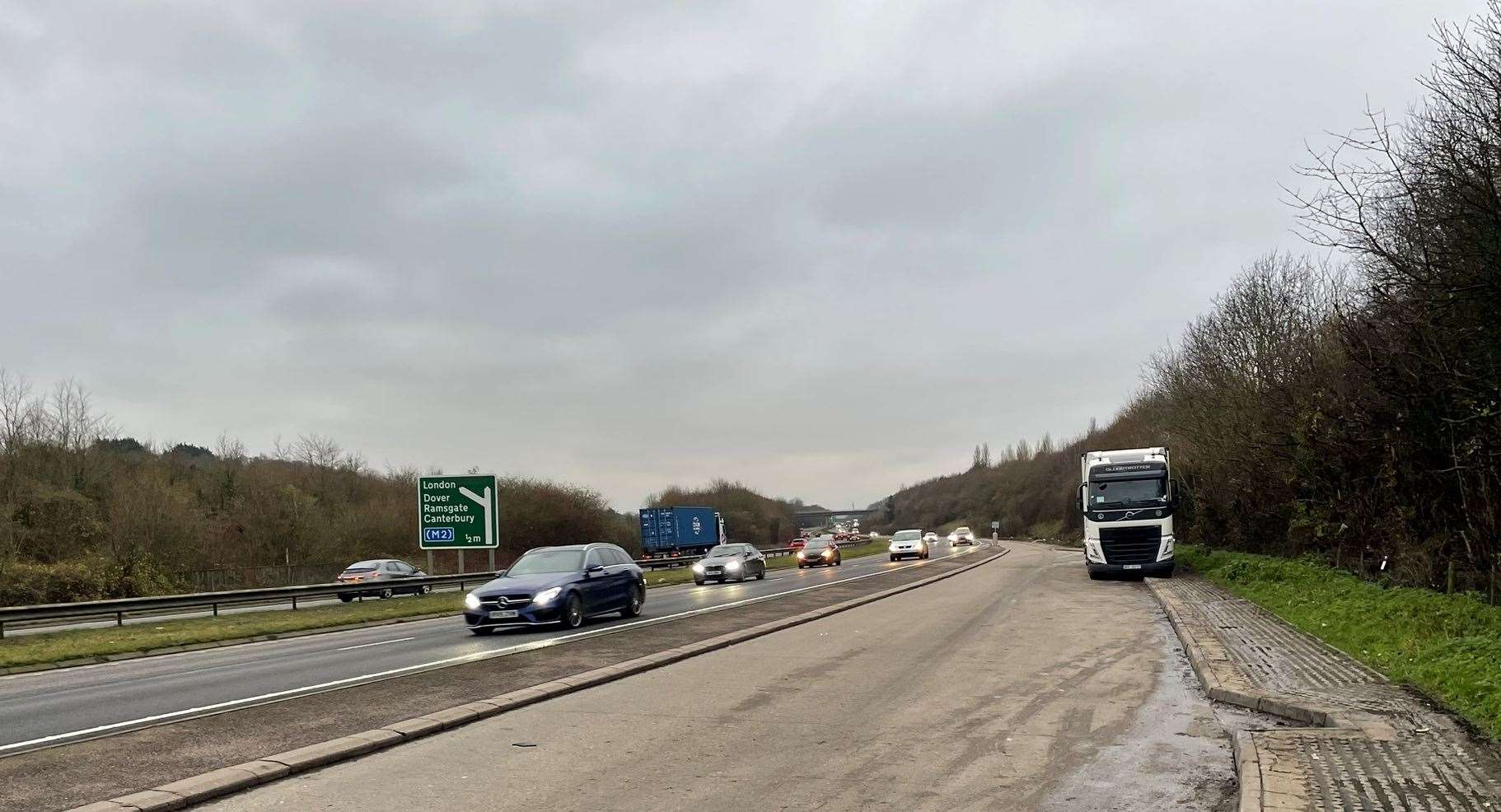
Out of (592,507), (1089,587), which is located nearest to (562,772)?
(1089,587)

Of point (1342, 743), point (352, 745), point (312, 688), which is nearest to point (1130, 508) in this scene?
point (1342, 743)

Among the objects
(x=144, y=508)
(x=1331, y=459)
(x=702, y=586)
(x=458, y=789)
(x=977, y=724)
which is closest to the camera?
(x=458, y=789)

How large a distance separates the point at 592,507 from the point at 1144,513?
52608 millimetres

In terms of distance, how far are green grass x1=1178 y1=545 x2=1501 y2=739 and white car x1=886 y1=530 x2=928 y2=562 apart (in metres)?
33.1

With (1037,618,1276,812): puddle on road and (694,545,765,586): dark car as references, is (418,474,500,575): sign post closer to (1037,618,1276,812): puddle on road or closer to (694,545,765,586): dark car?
(694,545,765,586): dark car

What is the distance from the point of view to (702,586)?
36438 mm

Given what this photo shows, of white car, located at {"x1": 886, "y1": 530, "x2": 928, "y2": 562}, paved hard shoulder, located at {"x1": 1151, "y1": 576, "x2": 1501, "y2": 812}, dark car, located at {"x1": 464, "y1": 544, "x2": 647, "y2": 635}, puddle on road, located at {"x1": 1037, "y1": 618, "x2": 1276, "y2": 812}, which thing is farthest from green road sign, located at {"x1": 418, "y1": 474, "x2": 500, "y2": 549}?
white car, located at {"x1": 886, "y1": 530, "x2": 928, "y2": 562}

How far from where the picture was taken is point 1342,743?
7172 millimetres

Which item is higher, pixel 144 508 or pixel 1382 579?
pixel 144 508

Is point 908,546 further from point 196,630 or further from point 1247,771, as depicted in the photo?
point 1247,771

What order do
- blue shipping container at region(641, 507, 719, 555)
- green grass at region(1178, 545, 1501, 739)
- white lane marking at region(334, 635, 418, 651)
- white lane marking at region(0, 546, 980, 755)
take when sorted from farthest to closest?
1. blue shipping container at region(641, 507, 719, 555)
2. white lane marking at region(334, 635, 418, 651)
3. white lane marking at region(0, 546, 980, 755)
4. green grass at region(1178, 545, 1501, 739)

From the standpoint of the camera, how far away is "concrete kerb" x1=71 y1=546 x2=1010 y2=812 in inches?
248

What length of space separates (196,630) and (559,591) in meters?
9.99

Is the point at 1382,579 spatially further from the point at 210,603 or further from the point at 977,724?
the point at 210,603
